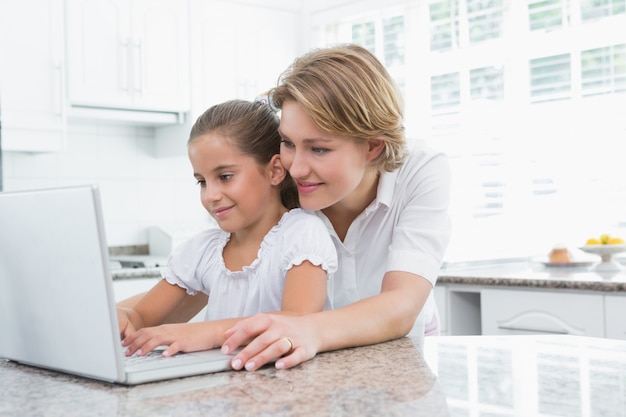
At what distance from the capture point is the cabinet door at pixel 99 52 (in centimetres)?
339

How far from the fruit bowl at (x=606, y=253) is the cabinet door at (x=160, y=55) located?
1.98 meters

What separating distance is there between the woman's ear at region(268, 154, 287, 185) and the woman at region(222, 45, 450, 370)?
62 mm

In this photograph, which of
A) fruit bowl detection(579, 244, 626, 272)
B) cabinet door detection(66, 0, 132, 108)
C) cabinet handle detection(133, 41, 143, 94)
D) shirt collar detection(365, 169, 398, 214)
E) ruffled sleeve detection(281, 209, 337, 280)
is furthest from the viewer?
cabinet handle detection(133, 41, 143, 94)

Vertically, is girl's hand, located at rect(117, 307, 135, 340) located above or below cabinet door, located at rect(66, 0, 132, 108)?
below

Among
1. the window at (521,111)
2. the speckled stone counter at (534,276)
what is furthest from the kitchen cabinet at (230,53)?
the speckled stone counter at (534,276)

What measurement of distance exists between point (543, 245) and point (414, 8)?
1.38 m

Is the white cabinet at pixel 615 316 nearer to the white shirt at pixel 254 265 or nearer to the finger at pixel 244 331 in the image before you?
the white shirt at pixel 254 265

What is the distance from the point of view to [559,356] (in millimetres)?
1060

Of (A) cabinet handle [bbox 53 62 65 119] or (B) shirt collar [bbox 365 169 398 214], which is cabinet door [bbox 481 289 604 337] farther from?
(A) cabinet handle [bbox 53 62 65 119]

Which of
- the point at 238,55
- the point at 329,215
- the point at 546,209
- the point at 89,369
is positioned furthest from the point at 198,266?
the point at 238,55

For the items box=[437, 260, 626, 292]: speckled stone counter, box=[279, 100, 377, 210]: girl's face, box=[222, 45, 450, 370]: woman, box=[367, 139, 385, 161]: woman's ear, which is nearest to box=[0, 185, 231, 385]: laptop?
box=[222, 45, 450, 370]: woman

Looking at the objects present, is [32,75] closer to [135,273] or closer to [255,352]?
[135,273]

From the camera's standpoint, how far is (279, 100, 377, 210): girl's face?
128 cm

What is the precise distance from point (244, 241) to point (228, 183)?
117 millimetres
